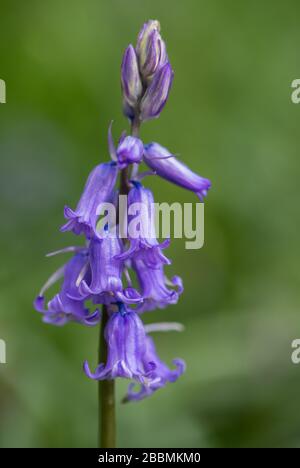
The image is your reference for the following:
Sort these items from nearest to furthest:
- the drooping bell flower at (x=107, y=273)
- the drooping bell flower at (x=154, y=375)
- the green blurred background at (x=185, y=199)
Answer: the drooping bell flower at (x=107, y=273) → the drooping bell flower at (x=154, y=375) → the green blurred background at (x=185, y=199)

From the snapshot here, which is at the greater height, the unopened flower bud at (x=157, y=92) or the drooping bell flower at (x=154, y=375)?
the unopened flower bud at (x=157, y=92)

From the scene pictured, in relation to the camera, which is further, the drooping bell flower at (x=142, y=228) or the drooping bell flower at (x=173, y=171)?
the drooping bell flower at (x=173, y=171)

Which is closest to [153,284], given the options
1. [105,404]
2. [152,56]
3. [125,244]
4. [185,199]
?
[125,244]

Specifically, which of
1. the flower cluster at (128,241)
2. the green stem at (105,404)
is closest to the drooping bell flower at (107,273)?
the flower cluster at (128,241)

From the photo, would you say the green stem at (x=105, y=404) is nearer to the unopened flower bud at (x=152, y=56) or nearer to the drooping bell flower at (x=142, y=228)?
the drooping bell flower at (x=142, y=228)

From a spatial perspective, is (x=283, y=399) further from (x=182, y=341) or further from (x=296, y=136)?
(x=296, y=136)

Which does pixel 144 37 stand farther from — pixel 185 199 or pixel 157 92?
pixel 185 199

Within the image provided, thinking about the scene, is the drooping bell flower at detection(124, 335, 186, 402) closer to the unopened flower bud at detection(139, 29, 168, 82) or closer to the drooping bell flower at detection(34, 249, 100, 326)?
the drooping bell flower at detection(34, 249, 100, 326)

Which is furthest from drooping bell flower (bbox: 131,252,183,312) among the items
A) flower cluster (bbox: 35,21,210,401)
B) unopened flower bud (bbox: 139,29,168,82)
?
unopened flower bud (bbox: 139,29,168,82)
